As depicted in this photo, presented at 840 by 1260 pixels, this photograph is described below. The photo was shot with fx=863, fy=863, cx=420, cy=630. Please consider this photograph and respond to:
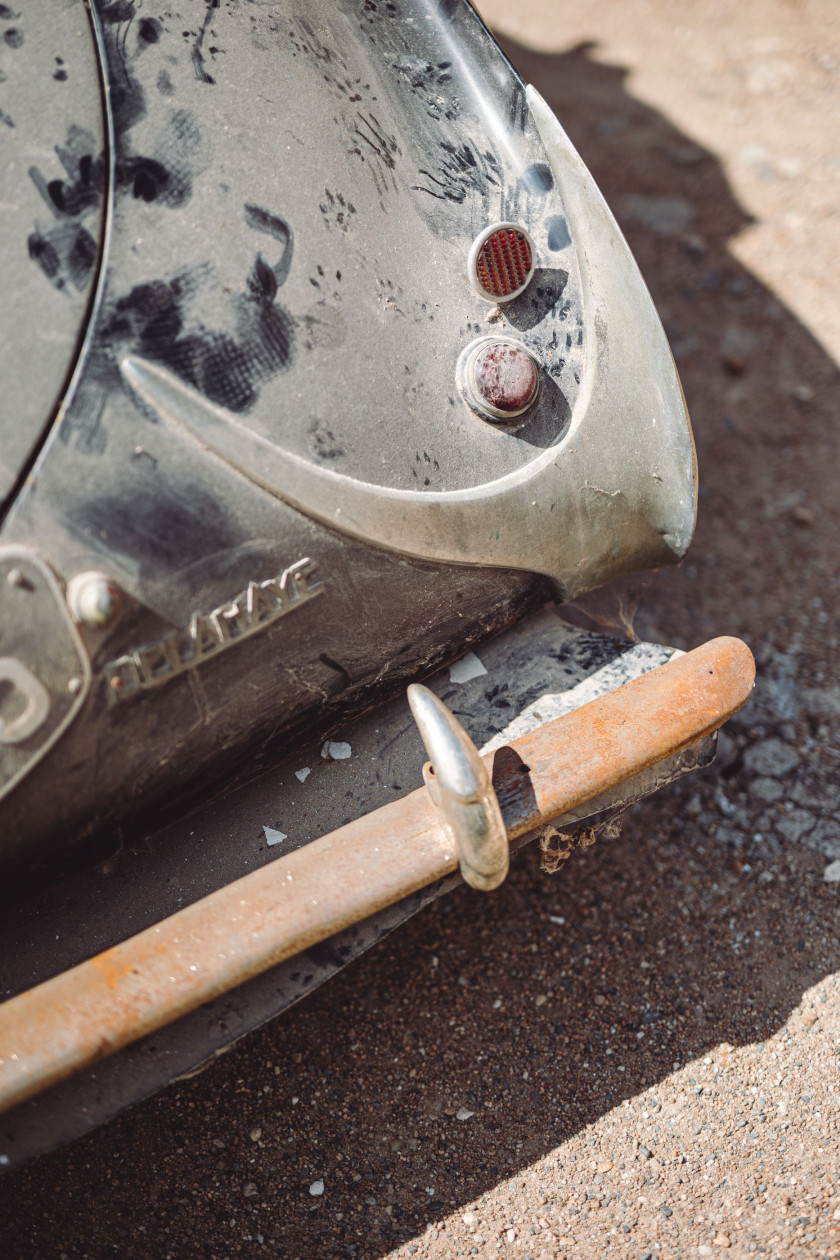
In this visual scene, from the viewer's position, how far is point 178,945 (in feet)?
4.50

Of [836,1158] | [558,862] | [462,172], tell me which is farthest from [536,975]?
[462,172]

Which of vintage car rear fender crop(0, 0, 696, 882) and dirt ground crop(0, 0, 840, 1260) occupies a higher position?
vintage car rear fender crop(0, 0, 696, 882)

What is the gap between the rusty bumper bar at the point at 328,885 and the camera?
130 centimetres

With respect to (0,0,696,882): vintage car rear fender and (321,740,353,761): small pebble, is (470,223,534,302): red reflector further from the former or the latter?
(321,740,353,761): small pebble

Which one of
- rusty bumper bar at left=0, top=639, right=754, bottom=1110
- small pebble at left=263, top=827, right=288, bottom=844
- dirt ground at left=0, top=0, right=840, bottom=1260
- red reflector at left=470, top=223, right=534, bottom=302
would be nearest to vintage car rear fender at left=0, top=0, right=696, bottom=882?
red reflector at left=470, top=223, right=534, bottom=302

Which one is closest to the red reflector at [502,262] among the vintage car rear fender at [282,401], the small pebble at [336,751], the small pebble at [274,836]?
the vintage car rear fender at [282,401]

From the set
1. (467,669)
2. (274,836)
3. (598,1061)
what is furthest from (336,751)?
(598,1061)

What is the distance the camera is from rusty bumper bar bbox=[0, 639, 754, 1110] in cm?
130

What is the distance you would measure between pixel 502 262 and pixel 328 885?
1.22 m

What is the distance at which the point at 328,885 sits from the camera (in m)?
1.42

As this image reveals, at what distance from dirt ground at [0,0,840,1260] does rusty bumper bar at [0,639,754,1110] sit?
59 centimetres

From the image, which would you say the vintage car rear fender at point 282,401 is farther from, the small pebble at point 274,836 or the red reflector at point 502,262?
the small pebble at point 274,836

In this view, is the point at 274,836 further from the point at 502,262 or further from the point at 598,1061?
the point at 502,262

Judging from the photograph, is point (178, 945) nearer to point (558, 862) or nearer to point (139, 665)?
point (139, 665)
